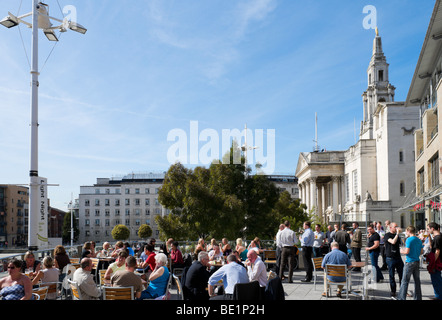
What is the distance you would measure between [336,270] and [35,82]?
14554 millimetres

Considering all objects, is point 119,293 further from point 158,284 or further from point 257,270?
point 257,270

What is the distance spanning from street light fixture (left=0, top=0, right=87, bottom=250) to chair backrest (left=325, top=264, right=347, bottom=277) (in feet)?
41.3

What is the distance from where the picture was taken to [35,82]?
754 inches

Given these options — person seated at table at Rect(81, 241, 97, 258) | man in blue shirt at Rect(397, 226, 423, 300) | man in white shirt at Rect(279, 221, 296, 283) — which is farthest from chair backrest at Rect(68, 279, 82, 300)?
man in blue shirt at Rect(397, 226, 423, 300)

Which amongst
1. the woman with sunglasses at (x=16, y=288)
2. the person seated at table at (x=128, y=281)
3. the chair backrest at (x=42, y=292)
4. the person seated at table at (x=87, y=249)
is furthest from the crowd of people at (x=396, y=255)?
the woman with sunglasses at (x=16, y=288)

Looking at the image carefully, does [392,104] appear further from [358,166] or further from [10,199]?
[10,199]

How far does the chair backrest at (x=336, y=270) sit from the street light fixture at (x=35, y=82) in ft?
41.3

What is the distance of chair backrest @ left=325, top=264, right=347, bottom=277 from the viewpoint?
1163 cm

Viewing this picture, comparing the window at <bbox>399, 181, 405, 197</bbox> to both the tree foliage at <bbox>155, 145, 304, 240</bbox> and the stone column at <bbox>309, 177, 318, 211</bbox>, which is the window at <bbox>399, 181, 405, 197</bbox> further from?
the tree foliage at <bbox>155, 145, 304, 240</bbox>

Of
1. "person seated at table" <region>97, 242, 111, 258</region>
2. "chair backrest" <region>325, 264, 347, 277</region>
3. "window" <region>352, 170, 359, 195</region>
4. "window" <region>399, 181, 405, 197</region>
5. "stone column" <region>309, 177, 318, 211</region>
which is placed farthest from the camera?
"stone column" <region>309, 177, 318, 211</region>

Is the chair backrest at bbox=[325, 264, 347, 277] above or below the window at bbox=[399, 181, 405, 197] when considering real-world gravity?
below

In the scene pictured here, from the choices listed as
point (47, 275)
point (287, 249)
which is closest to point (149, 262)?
point (47, 275)

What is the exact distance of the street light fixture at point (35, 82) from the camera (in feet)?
61.5
